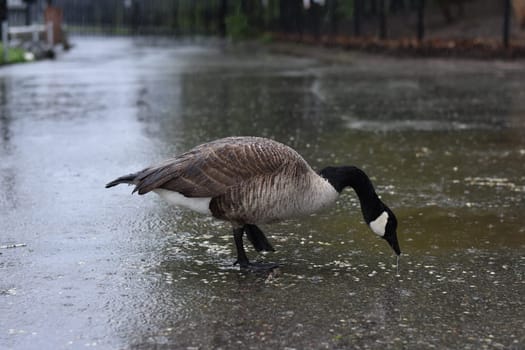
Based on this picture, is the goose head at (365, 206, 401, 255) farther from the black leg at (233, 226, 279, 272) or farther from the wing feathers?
the black leg at (233, 226, 279, 272)

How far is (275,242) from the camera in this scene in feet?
19.5

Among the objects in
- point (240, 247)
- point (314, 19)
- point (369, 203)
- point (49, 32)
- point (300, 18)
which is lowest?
point (240, 247)

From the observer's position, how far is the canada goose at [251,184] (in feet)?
16.6

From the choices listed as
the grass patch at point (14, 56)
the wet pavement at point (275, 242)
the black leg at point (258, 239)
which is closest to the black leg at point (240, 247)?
the wet pavement at point (275, 242)

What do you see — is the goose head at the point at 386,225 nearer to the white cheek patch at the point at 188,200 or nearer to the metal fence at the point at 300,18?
the white cheek patch at the point at 188,200

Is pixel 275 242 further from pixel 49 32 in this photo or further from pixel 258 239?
pixel 49 32

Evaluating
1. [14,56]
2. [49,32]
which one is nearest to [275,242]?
[14,56]

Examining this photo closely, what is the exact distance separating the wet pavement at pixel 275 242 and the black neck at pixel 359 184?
34 centimetres

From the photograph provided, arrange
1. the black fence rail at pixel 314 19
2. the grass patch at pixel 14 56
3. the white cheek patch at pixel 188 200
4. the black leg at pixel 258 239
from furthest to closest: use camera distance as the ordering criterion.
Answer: the black fence rail at pixel 314 19
the grass patch at pixel 14 56
the black leg at pixel 258 239
the white cheek patch at pixel 188 200

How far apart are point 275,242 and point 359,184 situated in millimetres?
897

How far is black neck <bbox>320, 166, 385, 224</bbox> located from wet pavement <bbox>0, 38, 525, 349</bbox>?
34 centimetres

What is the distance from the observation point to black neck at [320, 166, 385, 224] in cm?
521

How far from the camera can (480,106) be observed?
1334cm

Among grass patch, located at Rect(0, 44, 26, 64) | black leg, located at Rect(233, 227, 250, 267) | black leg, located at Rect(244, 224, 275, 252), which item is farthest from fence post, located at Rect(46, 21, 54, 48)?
black leg, located at Rect(233, 227, 250, 267)
